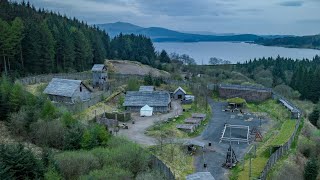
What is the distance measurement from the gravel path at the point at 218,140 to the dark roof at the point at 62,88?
18161 mm

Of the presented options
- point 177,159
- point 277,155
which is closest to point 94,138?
point 177,159

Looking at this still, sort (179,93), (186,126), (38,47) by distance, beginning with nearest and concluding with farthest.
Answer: (186,126)
(179,93)
(38,47)

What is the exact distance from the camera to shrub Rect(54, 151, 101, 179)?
2527 cm

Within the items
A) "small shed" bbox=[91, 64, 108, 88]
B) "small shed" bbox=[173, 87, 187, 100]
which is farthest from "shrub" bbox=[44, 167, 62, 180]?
"small shed" bbox=[91, 64, 108, 88]

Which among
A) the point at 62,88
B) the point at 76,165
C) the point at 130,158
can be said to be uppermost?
the point at 62,88

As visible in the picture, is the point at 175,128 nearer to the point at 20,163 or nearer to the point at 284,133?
the point at 284,133

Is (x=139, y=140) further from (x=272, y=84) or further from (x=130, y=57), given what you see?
(x=130, y=57)

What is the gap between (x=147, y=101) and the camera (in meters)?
47.8

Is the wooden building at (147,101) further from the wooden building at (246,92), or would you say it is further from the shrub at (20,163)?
the shrub at (20,163)

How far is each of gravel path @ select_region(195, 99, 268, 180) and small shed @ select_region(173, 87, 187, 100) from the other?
4425mm

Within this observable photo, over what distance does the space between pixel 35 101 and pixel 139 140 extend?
11.4m

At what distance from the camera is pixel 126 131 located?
3928 cm

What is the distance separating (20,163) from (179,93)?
107ft

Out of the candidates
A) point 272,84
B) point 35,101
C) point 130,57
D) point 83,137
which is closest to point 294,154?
point 83,137
